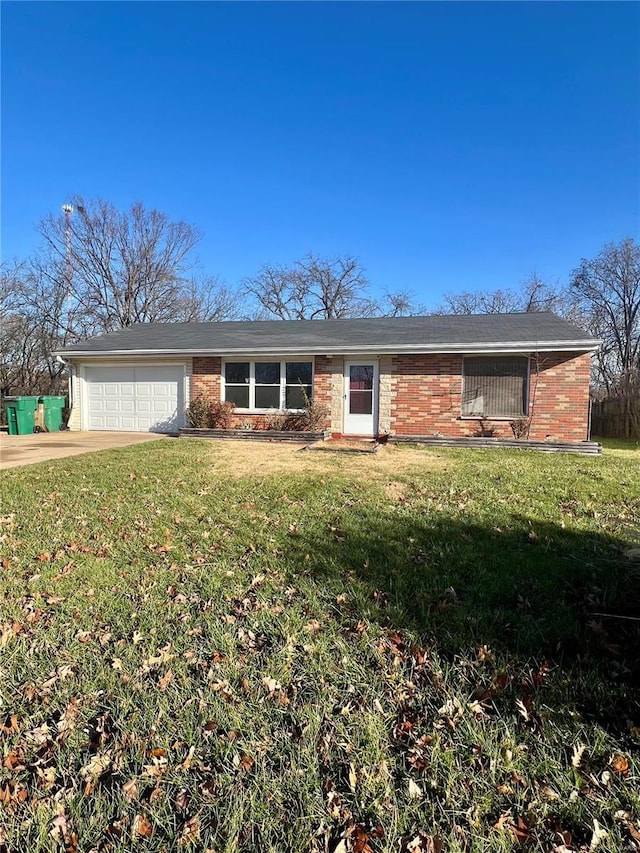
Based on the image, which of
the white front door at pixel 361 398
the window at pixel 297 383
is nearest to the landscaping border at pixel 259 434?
the white front door at pixel 361 398

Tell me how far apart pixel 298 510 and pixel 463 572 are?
2.28 m

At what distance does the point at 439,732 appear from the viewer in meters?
2.18

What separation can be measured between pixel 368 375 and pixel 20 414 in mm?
10988

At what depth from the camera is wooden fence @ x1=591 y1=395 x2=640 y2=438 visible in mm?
16573

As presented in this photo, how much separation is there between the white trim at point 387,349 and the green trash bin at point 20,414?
7.23 ft

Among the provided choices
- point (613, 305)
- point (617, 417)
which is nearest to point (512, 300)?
point (613, 305)

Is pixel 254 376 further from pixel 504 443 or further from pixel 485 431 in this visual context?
pixel 504 443

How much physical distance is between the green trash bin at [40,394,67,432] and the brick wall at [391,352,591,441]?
11.5 meters

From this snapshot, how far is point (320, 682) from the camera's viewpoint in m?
2.52

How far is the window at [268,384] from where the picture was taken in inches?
543

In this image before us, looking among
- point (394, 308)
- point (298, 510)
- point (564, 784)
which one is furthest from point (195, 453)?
point (394, 308)

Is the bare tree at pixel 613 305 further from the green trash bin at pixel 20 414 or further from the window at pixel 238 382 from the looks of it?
the green trash bin at pixel 20 414

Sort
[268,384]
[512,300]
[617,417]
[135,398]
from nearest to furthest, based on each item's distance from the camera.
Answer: [268,384] < [135,398] < [617,417] < [512,300]

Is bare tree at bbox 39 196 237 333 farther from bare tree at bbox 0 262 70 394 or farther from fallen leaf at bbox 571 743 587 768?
fallen leaf at bbox 571 743 587 768
